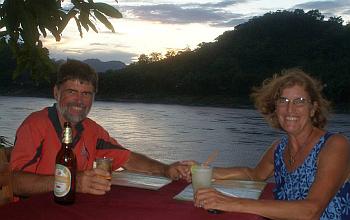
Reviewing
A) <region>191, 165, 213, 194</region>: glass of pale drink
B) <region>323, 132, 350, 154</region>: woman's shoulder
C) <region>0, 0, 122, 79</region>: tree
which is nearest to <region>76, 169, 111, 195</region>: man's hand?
<region>191, 165, 213, 194</region>: glass of pale drink

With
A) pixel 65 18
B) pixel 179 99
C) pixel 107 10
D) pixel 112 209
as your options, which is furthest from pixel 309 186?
pixel 179 99

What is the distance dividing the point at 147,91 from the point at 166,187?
229 ft

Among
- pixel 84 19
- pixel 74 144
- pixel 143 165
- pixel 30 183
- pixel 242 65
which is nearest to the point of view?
pixel 84 19

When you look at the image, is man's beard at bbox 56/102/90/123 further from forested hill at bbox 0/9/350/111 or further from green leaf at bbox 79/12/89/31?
forested hill at bbox 0/9/350/111

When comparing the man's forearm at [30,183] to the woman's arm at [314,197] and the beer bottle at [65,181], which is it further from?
the woman's arm at [314,197]

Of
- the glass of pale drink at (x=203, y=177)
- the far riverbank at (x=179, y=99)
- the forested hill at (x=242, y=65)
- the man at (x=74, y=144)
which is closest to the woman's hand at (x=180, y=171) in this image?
the man at (x=74, y=144)

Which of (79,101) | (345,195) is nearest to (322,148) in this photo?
(345,195)

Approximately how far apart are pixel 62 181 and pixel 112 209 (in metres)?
0.25

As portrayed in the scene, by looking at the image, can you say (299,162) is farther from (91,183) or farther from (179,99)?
(179,99)

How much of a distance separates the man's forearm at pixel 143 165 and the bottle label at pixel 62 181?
41.5 inches

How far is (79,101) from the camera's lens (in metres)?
2.96

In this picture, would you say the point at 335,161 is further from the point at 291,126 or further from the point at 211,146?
the point at 211,146

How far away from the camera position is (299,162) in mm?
2646

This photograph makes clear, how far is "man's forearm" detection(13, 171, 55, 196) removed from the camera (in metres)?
2.40
